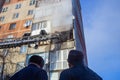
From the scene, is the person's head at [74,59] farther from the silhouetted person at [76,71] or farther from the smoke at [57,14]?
the smoke at [57,14]

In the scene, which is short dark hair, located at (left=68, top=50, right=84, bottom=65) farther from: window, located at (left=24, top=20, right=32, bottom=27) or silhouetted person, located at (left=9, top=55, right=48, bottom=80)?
window, located at (left=24, top=20, right=32, bottom=27)

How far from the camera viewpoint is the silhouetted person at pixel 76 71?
3418 millimetres

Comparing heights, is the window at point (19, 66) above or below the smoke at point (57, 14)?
below

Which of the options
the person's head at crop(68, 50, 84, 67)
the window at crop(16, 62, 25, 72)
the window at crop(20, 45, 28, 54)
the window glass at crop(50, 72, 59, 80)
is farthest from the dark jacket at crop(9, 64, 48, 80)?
the window at crop(20, 45, 28, 54)

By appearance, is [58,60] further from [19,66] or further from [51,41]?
[19,66]

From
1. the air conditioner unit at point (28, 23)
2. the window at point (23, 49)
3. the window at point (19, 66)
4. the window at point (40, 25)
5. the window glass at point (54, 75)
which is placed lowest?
the window glass at point (54, 75)

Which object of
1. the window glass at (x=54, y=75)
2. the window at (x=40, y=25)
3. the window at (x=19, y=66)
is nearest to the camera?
the window glass at (x=54, y=75)

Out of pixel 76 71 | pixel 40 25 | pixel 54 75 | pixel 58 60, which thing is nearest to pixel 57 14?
pixel 40 25

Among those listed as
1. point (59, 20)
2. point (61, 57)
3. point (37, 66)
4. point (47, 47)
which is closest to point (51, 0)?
point (59, 20)

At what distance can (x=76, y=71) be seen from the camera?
11.4 feet

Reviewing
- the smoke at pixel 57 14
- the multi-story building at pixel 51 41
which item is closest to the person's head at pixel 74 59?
the multi-story building at pixel 51 41

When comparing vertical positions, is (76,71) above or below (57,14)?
below

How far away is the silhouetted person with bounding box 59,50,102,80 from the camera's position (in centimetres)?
342

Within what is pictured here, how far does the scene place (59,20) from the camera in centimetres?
2456
